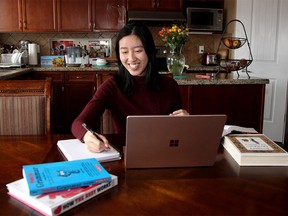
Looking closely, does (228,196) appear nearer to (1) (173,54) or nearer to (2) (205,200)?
(2) (205,200)

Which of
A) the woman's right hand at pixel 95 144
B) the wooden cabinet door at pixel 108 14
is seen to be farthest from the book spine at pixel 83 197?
the wooden cabinet door at pixel 108 14

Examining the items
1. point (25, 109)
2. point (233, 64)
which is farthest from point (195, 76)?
point (25, 109)

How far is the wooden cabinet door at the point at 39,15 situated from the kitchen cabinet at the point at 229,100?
2426 mm

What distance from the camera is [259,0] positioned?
399cm

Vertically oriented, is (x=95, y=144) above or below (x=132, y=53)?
below

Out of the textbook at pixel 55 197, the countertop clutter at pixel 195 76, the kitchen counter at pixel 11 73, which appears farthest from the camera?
the kitchen counter at pixel 11 73

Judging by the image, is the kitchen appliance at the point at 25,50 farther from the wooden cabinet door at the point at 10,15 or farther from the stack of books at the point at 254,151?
the stack of books at the point at 254,151

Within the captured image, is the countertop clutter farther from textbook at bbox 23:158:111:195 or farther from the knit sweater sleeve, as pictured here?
textbook at bbox 23:158:111:195

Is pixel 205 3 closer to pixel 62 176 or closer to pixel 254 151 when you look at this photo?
pixel 254 151

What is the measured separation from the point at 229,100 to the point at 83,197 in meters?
2.25

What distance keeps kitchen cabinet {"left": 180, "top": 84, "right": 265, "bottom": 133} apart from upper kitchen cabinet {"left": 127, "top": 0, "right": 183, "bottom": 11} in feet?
6.77

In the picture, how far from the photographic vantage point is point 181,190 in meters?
0.88

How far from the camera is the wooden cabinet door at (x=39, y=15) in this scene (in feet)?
14.3

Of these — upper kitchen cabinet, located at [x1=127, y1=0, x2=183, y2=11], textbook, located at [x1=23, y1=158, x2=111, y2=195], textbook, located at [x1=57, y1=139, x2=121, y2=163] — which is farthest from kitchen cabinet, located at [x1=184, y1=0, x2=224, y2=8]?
textbook, located at [x1=23, y1=158, x2=111, y2=195]
